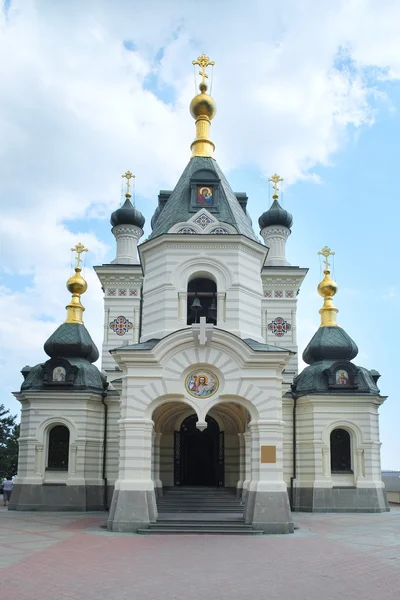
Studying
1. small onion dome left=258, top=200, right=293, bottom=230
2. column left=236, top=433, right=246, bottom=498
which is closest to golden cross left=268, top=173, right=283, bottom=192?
small onion dome left=258, top=200, right=293, bottom=230

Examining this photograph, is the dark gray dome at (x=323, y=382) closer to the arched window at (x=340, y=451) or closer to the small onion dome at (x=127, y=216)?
the arched window at (x=340, y=451)

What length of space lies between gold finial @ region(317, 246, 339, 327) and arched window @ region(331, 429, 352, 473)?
15.5ft

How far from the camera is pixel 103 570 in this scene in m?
11.0

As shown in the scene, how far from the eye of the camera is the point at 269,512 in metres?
16.1

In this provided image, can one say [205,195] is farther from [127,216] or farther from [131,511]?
[127,216]

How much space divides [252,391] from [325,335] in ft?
32.5

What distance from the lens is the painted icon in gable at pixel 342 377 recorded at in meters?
24.3

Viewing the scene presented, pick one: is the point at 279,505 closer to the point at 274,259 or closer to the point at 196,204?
the point at 196,204

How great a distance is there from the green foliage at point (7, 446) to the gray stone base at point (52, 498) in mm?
12080

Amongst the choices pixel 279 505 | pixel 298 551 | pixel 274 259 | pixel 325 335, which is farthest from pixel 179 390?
pixel 274 259

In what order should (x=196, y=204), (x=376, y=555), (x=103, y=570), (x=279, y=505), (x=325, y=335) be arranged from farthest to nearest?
(x=325, y=335)
(x=196, y=204)
(x=279, y=505)
(x=376, y=555)
(x=103, y=570)

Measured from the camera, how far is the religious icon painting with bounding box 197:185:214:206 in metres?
19.8

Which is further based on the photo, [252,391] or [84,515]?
[84,515]

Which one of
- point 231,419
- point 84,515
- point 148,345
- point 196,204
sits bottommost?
point 84,515
